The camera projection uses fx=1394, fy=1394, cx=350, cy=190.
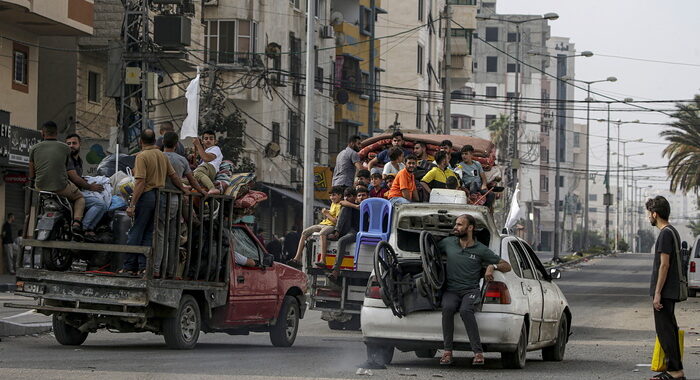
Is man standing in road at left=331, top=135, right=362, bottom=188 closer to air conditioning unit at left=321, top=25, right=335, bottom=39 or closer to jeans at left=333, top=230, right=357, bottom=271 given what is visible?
jeans at left=333, top=230, right=357, bottom=271

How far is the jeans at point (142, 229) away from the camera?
1631 centimetres

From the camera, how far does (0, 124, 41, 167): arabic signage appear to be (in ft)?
123

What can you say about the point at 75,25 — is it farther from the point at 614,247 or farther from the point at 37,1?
the point at 614,247

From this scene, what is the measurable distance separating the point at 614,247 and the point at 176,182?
367 ft

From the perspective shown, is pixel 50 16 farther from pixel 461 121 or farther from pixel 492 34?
pixel 492 34

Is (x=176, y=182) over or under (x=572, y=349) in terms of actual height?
over

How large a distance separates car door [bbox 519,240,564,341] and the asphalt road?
40 centimetres

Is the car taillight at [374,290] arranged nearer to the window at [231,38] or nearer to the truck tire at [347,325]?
the truck tire at [347,325]

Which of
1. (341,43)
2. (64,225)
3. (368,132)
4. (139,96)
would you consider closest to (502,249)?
(64,225)

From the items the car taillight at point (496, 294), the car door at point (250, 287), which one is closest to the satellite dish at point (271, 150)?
the car door at point (250, 287)

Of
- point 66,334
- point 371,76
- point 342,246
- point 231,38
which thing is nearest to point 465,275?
point 66,334

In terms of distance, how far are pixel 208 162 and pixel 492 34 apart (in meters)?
136

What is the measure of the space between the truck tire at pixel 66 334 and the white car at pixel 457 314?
422 centimetres

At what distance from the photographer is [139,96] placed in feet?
117
